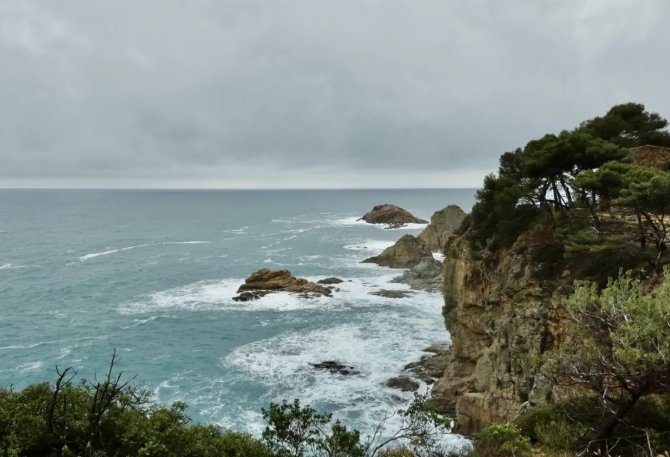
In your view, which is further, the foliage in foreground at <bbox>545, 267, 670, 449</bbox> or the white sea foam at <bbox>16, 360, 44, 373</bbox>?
the white sea foam at <bbox>16, 360, 44, 373</bbox>

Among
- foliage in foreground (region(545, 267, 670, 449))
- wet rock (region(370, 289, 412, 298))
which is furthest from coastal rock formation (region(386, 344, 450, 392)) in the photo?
foliage in foreground (region(545, 267, 670, 449))

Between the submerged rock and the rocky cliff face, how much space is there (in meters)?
6.71

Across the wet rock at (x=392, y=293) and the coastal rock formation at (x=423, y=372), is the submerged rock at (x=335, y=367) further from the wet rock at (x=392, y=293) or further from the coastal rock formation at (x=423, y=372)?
the wet rock at (x=392, y=293)

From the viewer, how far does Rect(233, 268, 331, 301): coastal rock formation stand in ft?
153

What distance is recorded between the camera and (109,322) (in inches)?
1511

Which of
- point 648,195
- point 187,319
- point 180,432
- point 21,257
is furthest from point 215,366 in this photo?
point 21,257

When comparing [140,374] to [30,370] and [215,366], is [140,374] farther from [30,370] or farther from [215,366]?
[30,370]

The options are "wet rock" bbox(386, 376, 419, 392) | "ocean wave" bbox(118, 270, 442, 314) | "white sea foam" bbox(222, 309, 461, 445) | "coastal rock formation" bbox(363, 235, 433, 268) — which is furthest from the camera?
"coastal rock formation" bbox(363, 235, 433, 268)

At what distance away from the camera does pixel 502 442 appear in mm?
10289

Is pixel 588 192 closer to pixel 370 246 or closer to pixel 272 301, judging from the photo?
pixel 272 301

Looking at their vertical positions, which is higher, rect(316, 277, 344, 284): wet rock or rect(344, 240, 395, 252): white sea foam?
rect(344, 240, 395, 252): white sea foam

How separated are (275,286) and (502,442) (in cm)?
3999

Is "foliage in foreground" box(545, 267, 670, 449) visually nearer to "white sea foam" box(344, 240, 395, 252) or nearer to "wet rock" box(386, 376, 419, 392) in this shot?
"wet rock" box(386, 376, 419, 392)

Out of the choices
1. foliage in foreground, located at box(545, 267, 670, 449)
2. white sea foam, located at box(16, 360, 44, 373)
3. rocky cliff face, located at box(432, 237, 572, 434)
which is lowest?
white sea foam, located at box(16, 360, 44, 373)
